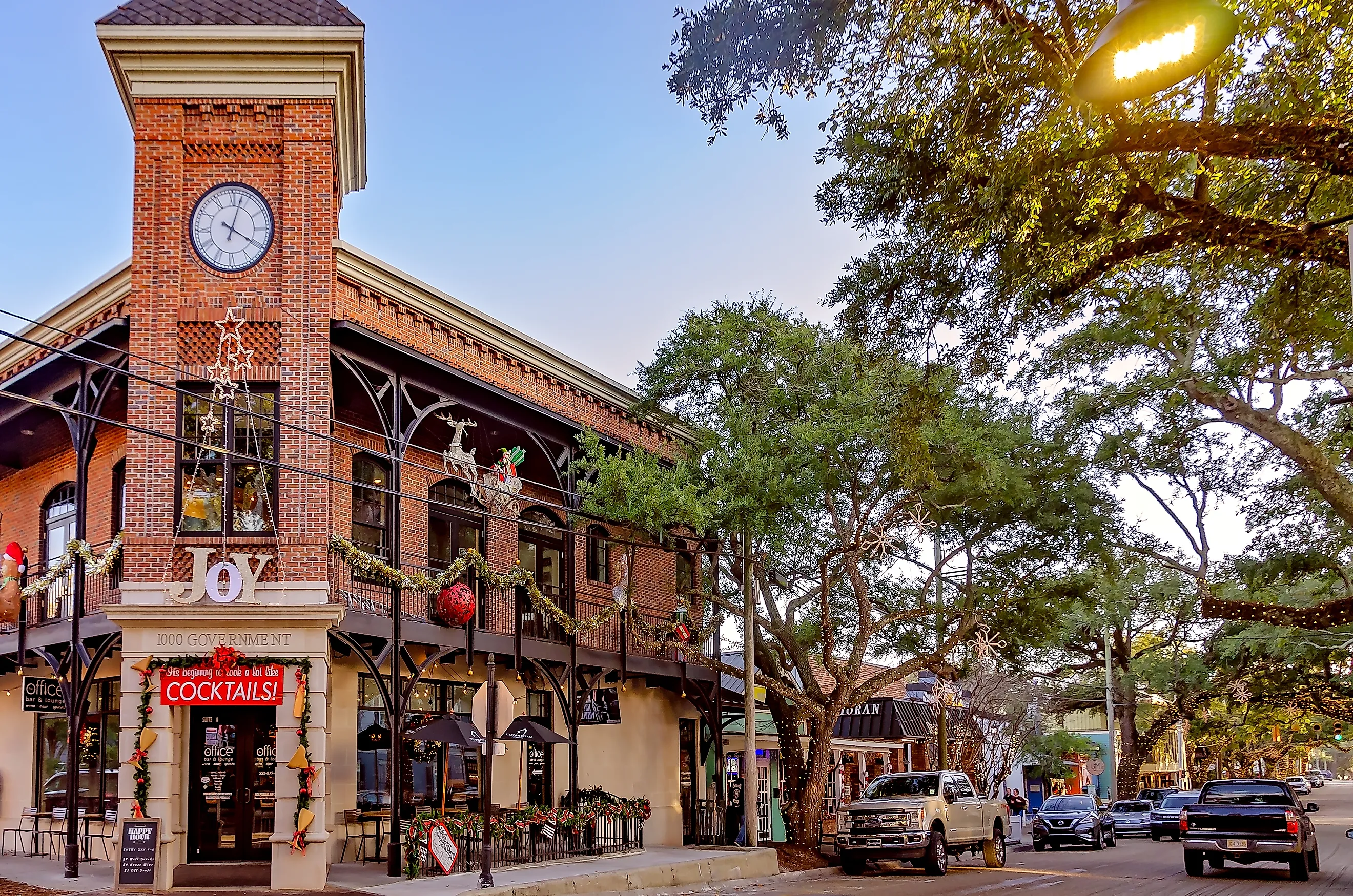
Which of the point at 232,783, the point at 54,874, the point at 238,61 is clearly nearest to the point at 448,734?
the point at 232,783

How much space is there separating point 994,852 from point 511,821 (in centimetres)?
1211

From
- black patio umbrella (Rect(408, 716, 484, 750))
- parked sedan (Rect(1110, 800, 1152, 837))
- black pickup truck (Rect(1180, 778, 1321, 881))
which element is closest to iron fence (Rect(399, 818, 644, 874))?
black patio umbrella (Rect(408, 716, 484, 750))

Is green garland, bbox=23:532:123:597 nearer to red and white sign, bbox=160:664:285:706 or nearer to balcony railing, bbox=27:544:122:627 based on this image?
balcony railing, bbox=27:544:122:627

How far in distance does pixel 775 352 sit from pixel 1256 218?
14386mm

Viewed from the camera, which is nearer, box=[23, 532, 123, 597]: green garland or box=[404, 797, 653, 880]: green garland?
box=[23, 532, 123, 597]: green garland

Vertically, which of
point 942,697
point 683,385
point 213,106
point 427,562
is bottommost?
point 942,697

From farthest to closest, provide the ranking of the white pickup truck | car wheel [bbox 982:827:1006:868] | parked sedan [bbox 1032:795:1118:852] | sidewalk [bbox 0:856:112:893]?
1. parked sedan [bbox 1032:795:1118:852]
2. car wheel [bbox 982:827:1006:868]
3. the white pickup truck
4. sidewalk [bbox 0:856:112:893]

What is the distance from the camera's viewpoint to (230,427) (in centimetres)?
1838

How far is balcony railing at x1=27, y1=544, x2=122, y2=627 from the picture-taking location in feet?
68.4

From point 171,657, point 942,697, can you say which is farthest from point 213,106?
point 942,697

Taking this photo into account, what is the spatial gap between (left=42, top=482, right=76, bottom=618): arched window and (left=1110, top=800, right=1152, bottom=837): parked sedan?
32199 mm

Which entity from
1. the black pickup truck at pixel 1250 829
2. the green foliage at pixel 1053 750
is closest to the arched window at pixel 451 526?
the black pickup truck at pixel 1250 829

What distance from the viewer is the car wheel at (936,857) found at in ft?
79.2

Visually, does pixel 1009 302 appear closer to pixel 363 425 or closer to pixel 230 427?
pixel 230 427
